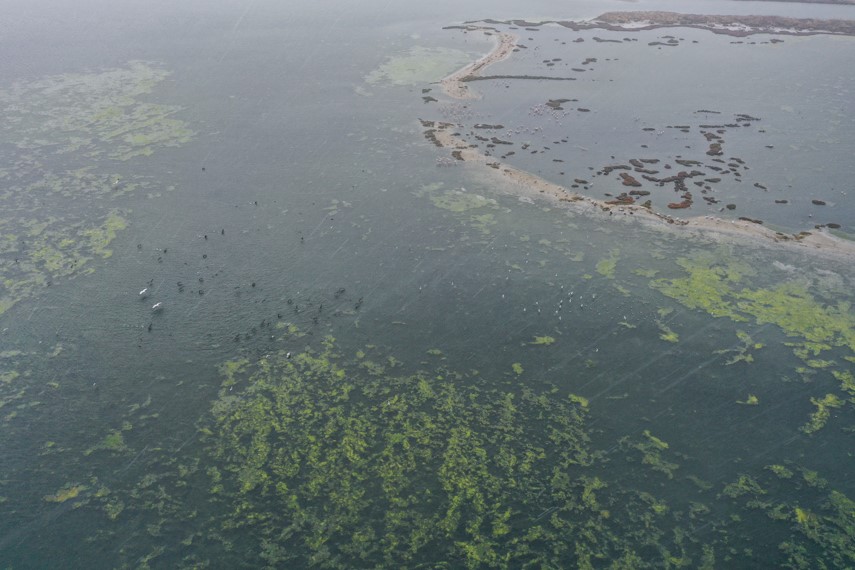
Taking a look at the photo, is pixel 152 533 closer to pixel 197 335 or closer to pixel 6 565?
pixel 6 565

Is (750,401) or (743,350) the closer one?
(750,401)

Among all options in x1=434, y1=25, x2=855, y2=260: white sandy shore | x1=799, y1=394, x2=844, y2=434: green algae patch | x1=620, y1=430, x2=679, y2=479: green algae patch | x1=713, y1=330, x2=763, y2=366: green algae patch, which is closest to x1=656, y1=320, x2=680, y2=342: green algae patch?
x1=713, y1=330, x2=763, y2=366: green algae patch

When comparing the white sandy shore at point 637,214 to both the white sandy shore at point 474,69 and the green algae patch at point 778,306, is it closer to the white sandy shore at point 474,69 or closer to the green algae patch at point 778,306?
the green algae patch at point 778,306

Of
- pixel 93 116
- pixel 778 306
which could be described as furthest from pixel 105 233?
pixel 778 306

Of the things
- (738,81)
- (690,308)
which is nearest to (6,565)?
(690,308)

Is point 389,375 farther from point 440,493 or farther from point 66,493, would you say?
point 66,493

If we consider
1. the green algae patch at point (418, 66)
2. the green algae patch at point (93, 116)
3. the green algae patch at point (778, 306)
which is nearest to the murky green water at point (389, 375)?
the green algae patch at point (778, 306)

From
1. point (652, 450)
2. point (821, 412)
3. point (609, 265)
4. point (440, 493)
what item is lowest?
point (821, 412)
